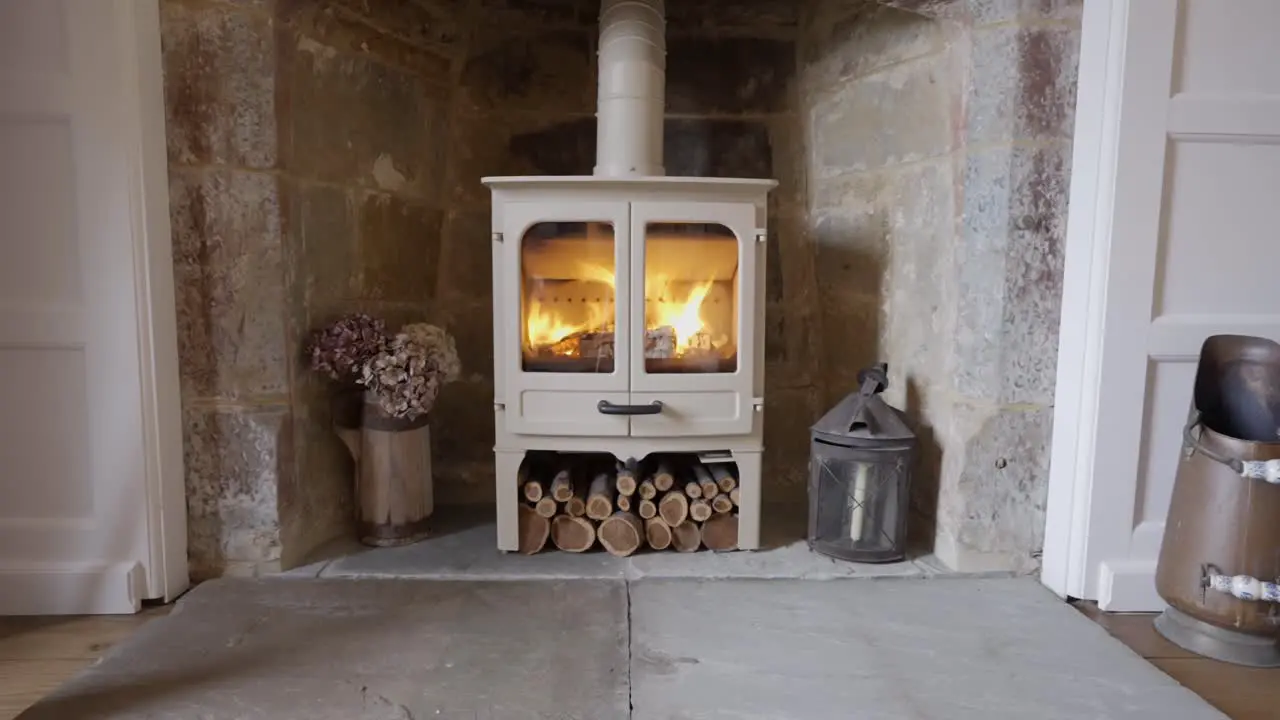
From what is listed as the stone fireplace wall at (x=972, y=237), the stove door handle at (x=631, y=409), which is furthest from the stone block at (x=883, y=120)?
the stove door handle at (x=631, y=409)

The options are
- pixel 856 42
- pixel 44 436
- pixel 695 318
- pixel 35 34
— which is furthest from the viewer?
pixel 856 42

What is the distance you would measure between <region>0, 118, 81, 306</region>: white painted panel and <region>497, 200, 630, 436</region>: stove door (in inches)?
38.5

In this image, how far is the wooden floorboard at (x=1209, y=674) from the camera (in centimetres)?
150

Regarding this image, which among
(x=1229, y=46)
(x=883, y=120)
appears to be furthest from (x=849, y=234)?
(x=1229, y=46)

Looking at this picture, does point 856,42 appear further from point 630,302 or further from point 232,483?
point 232,483

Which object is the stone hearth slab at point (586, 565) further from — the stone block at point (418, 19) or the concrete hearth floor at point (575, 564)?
the stone block at point (418, 19)

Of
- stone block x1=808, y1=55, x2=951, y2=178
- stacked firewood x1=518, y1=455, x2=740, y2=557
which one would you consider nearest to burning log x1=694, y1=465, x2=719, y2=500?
stacked firewood x1=518, y1=455, x2=740, y2=557

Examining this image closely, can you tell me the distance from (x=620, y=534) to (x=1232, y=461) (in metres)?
1.40

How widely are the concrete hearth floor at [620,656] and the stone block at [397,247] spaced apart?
903mm

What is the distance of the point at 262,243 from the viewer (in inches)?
75.9

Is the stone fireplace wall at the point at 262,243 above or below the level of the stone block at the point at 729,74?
below

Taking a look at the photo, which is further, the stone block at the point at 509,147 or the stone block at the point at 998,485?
the stone block at the point at 509,147

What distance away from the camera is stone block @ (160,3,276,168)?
6.00 ft

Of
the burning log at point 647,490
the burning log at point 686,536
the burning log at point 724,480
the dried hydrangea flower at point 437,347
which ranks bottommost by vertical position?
the burning log at point 686,536
